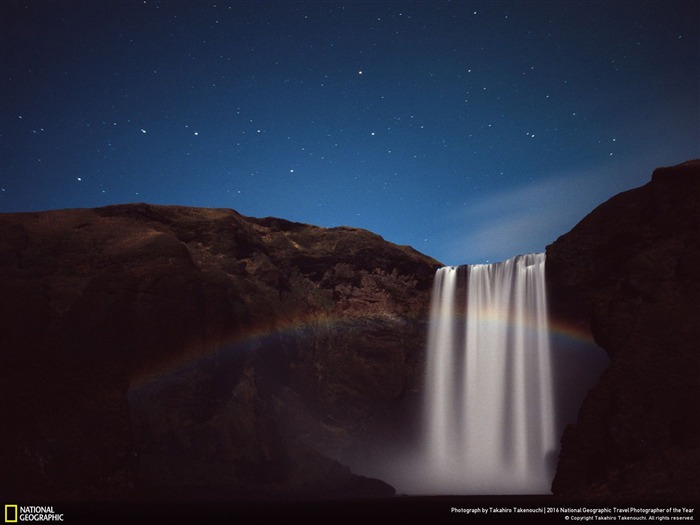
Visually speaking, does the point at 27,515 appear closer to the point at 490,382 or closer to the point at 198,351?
the point at 198,351

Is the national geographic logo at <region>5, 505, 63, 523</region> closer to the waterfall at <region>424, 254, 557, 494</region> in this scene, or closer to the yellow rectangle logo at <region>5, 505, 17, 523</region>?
the yellow rectangle logo at <region>5, 505, 17, 523</region>

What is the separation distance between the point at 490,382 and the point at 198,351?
19.4 m

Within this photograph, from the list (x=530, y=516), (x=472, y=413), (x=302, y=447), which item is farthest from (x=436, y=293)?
(x=530, y=516)

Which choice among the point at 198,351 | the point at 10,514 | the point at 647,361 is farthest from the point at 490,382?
the point at 10,514

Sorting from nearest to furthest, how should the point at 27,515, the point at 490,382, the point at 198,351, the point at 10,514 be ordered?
the point at 27,515 < the point at 10,514 < the point at 198,351 < the point at 490,382

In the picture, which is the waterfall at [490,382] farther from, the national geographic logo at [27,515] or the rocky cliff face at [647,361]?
the national geographic logo at [27,515]

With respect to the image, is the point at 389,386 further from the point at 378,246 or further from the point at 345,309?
the point at 378,246

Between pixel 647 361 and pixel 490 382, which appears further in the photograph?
pixel 490 382

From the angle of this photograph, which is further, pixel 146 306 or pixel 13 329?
pixel 146 306

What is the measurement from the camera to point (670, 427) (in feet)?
59.6

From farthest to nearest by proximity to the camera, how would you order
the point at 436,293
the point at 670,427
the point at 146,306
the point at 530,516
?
the point at 436,293 → the point at 146,306 → the point at 670,427 → the point at 530,516

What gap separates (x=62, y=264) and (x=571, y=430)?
25473mm

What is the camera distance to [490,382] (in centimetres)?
3494

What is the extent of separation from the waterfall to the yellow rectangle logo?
2419cm
